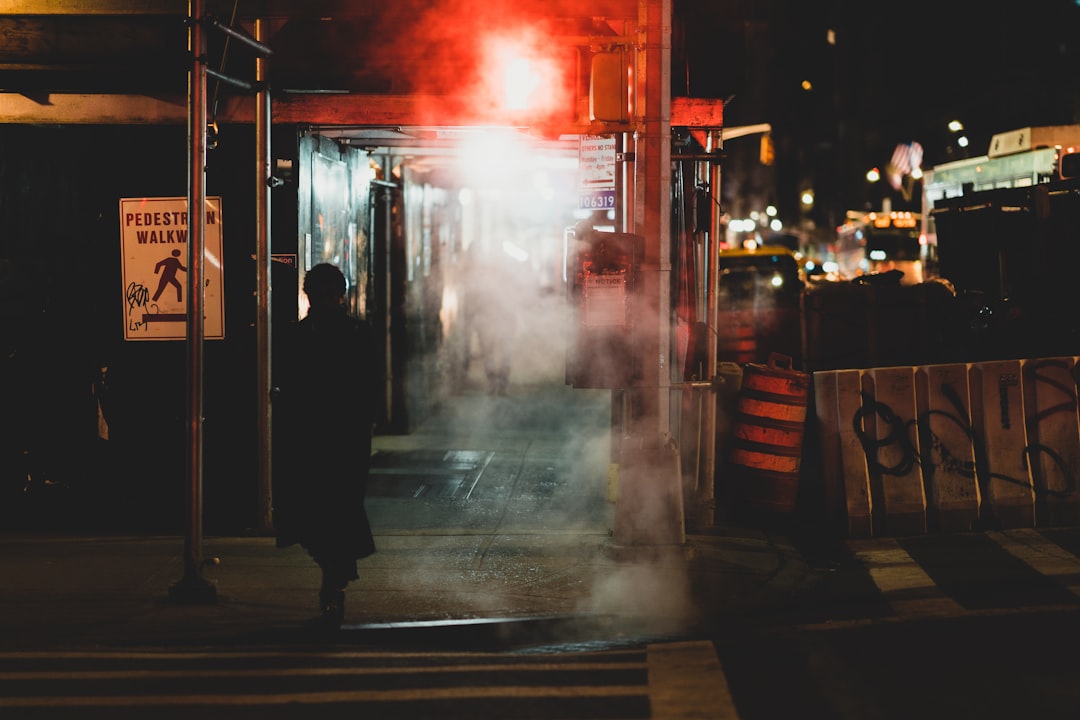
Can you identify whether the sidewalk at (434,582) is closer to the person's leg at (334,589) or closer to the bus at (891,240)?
the person's leg at (334,589)

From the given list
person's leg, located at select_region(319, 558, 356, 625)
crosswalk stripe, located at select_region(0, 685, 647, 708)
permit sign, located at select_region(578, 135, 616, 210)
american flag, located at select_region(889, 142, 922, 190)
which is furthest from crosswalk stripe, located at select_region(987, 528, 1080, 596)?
american flag, located at select_region(889, 142, 922, 190)

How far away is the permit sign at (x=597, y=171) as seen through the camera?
7793 millimetres

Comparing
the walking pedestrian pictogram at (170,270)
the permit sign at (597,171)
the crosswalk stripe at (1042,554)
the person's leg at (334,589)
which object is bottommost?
the crosswalk stripe at (1042,554)

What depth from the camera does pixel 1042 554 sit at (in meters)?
7.54

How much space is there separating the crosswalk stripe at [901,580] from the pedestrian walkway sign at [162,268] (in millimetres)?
5132

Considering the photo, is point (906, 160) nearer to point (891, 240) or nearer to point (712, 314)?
point (891, 240)

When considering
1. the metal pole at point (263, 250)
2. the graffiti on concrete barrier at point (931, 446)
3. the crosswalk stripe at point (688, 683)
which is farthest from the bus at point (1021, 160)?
the crosswalk stripe at point (688, 683)

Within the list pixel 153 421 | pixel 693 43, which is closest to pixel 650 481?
pixel 693 43

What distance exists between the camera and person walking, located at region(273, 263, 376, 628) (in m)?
5.93

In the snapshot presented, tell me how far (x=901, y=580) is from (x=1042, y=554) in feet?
4.37

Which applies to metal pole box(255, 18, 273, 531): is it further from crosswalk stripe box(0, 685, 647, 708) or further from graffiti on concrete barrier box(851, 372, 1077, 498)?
graffiti on concrete barrier box(851, 372, 1077, 498)

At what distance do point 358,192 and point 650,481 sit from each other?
491 cm

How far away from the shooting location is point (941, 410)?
829 centimetres

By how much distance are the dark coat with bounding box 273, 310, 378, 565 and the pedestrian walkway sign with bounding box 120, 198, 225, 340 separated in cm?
210
